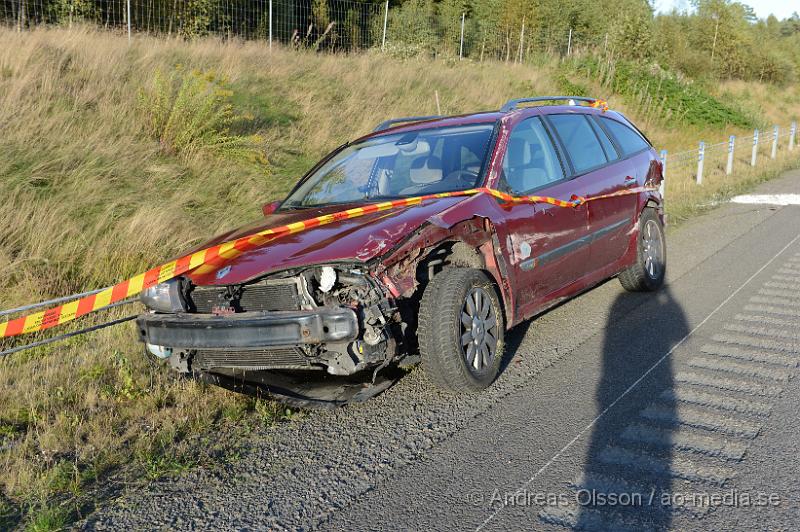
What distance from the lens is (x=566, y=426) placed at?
409 cm

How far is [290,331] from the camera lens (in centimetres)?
398

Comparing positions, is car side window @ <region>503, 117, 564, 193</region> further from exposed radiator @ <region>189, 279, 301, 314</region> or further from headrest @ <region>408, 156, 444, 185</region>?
exposed radiator @ <region>189, 279, 301, 314</region>

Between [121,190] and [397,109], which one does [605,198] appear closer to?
[121,190]

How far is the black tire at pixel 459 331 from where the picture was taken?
4258 mm

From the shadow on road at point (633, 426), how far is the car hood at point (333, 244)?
1.43 meters

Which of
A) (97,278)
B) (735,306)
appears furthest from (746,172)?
(97,278)

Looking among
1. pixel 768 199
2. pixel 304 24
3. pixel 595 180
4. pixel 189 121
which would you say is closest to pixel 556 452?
pixel 595 180

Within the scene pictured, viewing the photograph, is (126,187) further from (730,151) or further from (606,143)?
(730,151)

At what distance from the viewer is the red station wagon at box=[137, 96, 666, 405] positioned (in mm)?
4113

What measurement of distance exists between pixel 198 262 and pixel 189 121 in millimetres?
5681

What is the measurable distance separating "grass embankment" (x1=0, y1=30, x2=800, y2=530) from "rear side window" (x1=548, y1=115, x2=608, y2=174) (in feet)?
9.80

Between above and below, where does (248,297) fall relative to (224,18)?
below

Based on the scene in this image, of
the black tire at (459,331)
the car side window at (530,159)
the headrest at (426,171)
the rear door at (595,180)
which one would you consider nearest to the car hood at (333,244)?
the black tire at (459,331)

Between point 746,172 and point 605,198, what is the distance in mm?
12942
